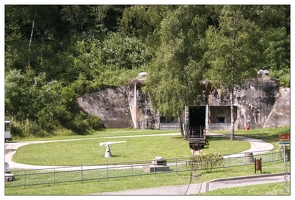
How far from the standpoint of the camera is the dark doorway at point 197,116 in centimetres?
4350

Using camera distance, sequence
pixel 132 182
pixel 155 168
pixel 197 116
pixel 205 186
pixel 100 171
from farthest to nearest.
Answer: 1. pixel 197 116
2. pixel 100 171
3. pixel 155 168
4. pixel 132 182
5. pixel 205 186

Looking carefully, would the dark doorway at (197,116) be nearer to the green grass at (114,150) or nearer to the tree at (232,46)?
the green grass at (114,150)

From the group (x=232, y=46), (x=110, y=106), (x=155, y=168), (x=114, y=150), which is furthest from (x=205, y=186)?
(x=110, y=106)

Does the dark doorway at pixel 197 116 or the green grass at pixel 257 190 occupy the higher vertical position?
the dark doorway at pixel 197 116

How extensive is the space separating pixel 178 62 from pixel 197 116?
353 inches

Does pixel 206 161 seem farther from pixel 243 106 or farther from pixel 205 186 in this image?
pixel 243 106

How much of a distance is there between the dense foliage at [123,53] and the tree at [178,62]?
2.8 inches

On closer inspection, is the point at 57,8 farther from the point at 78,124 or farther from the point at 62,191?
the point at 62,191

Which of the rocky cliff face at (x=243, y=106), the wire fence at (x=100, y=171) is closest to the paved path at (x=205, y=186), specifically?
the wire fence at (x=100, y=171)

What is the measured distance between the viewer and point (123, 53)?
169 feet

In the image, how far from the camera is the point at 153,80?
123 ft

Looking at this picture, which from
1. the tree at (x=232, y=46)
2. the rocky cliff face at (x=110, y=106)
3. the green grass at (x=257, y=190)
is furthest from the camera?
the rocky cliff face at (x=110, y=106)

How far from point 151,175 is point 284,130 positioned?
69.1 feet
